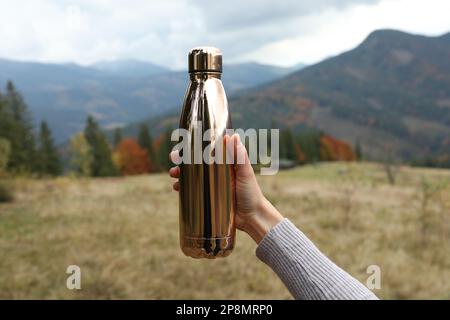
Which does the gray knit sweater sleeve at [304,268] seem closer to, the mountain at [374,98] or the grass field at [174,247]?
the grass field at [174,247]

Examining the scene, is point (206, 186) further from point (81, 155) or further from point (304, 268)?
point (81, 155)

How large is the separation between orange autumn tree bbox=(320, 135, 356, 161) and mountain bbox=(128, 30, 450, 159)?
478 inches

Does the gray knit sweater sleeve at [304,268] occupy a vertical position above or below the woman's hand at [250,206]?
below

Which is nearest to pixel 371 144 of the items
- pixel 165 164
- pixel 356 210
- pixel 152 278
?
pixel 165 164

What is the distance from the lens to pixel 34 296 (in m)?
7.07

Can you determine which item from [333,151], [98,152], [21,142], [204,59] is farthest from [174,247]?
[333,151]

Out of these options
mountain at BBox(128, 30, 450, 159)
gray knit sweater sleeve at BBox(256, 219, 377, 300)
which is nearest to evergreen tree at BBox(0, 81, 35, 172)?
gray knit sweater sleeve at BBox(256, 219, 377, 300)

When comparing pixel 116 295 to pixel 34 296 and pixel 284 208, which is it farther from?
pixel 284 208

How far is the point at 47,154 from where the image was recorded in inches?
1227

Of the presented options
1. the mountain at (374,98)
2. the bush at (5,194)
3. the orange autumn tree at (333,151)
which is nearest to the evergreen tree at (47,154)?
the bush at (5,194)

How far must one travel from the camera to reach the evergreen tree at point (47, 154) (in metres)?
30.5

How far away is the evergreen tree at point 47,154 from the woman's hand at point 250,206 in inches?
1197

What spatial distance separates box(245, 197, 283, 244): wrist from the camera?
1.77m

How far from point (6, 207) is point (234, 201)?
14.7 m
